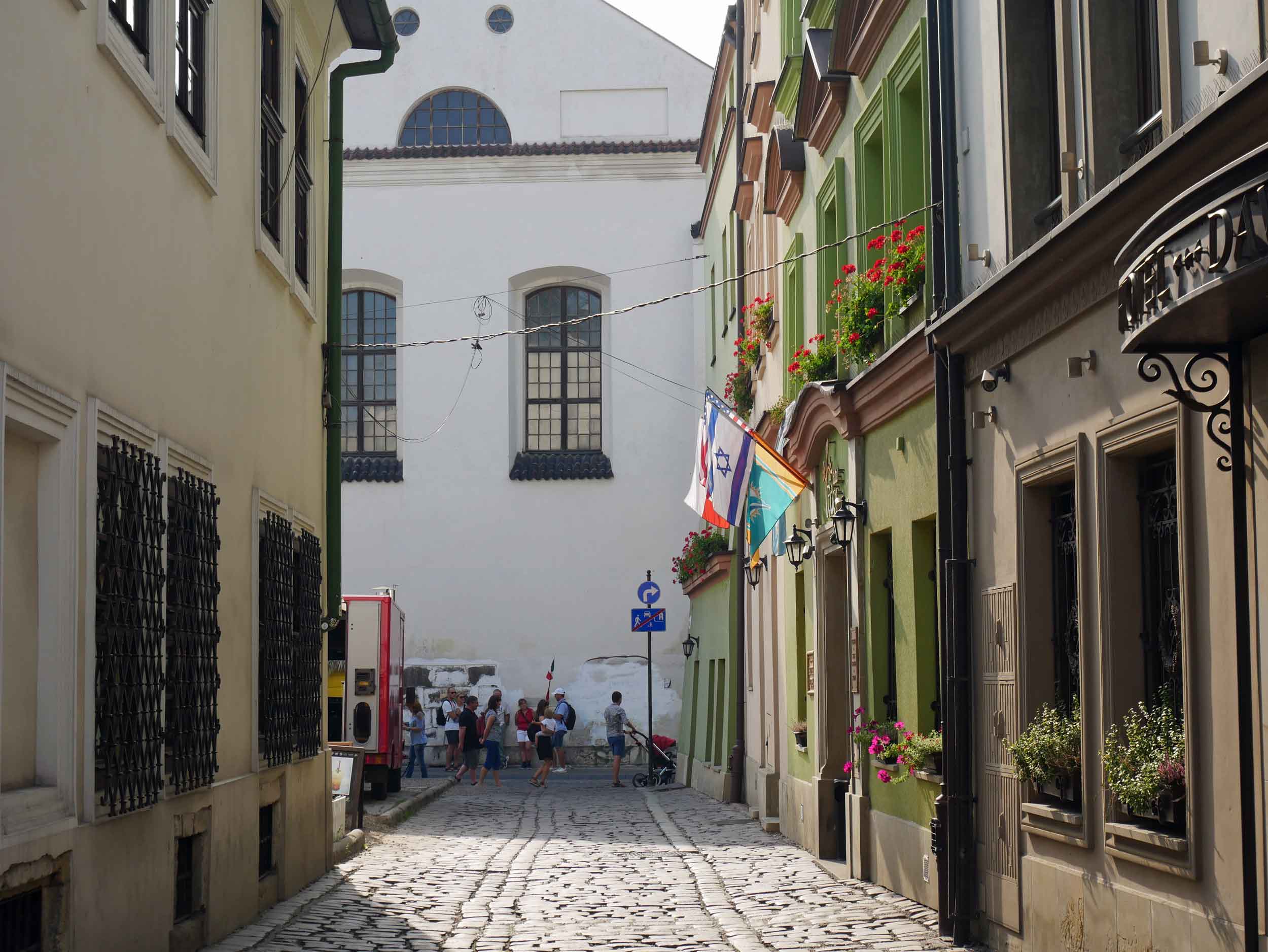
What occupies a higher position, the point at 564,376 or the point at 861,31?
the point at 564,376

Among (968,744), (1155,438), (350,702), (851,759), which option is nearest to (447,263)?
(350,702)

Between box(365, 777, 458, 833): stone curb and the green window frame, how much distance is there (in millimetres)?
6456

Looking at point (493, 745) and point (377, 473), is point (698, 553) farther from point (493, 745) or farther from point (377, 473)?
point (377, 473)

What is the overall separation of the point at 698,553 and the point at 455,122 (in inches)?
550

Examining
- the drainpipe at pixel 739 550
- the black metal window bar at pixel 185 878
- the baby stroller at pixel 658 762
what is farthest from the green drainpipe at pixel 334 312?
the baby stroller at pixel 658 762

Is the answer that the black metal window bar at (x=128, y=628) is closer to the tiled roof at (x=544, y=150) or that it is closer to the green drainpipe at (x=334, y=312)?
Result: the green drainpipe at (x=334, y=312)

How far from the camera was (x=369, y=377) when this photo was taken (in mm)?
37094

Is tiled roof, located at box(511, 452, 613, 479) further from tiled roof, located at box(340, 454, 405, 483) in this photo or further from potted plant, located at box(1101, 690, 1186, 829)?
potted plant, located at box(1101, 690, 1186, 829)

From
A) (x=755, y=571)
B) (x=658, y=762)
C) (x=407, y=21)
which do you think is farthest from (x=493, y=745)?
(x=407, y=21)

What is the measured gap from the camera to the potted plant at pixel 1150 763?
24.7ft

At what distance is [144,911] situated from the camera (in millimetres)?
8586

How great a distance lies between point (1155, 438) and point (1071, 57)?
2310 mm

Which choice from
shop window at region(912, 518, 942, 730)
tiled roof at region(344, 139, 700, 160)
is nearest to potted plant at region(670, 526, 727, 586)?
tiled roof at region(344, 139, 700, 160)

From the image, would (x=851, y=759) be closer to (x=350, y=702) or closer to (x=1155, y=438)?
(x=1155, y=438)
